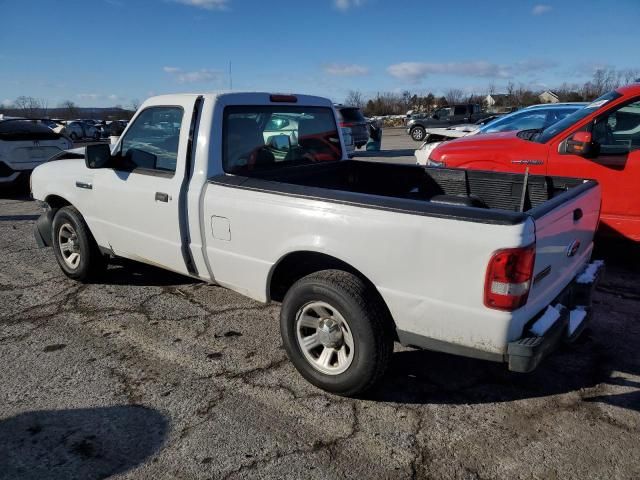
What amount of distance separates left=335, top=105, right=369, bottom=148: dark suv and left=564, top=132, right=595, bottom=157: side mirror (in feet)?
39.3

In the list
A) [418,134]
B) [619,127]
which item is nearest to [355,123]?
[418,134]

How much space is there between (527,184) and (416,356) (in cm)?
154

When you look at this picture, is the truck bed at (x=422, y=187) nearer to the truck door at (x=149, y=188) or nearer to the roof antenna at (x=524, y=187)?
the roof antenna at (x=524, y=187)

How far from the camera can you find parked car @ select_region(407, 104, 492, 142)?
28797 mm

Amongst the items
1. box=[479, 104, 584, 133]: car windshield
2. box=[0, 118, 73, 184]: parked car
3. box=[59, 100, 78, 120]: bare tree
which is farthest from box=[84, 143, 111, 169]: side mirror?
box=[59, 100, 78, 120]: bare tree

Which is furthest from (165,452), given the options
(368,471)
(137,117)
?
(137,117)

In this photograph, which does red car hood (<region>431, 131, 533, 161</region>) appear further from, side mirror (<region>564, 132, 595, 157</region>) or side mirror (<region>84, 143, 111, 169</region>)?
side mirror (<region>84, 143, 111, 169</region>)

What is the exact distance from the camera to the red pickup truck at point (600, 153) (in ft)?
15.7

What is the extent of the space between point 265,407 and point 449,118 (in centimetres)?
3006

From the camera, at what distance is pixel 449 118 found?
30.5 m

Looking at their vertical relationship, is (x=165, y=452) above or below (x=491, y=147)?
below

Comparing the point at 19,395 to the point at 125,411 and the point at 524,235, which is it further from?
the point at 524,235

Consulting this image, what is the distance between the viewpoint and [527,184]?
373 centimetres

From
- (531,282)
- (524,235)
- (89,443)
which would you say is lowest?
(89,443)
